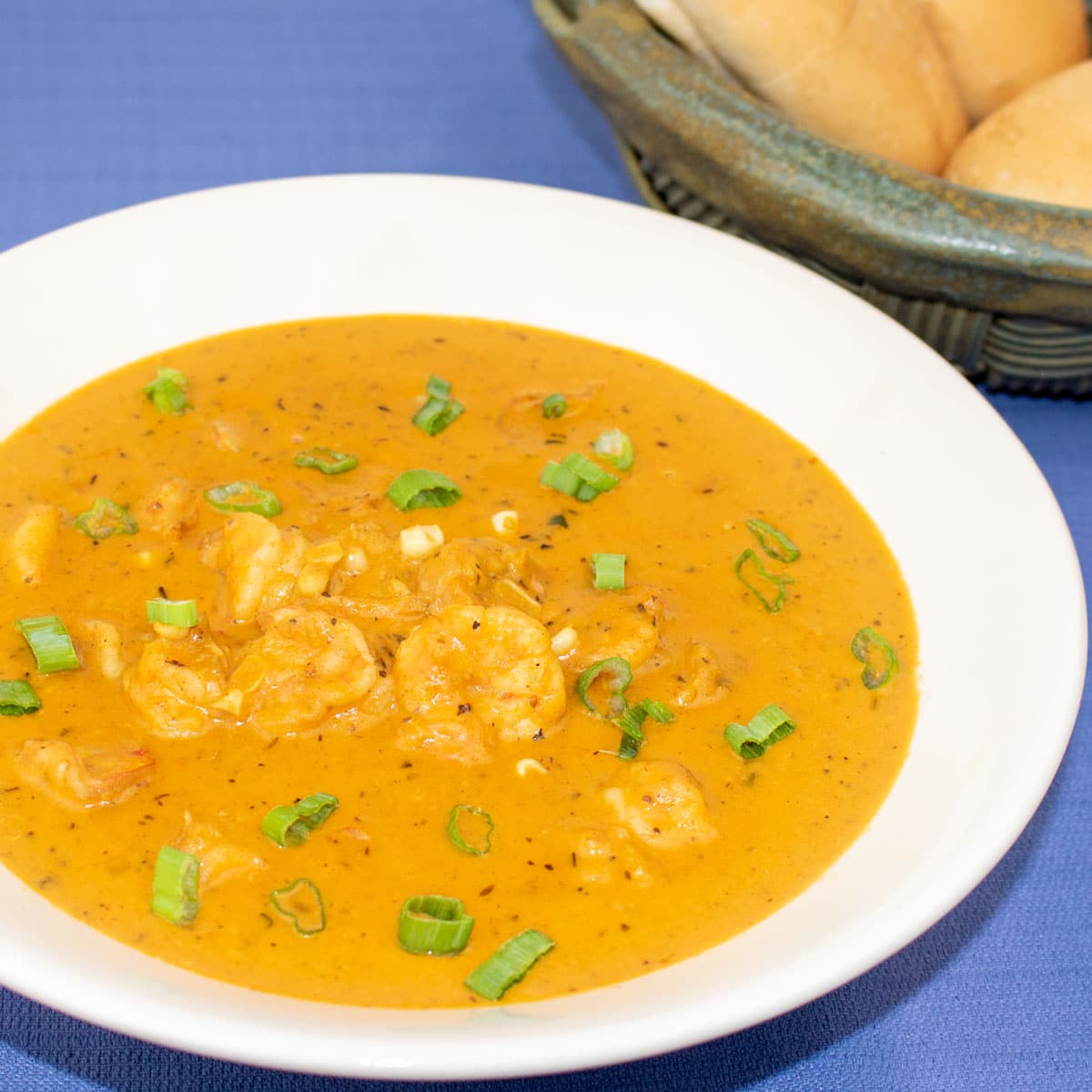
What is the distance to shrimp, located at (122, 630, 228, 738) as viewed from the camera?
110 inches

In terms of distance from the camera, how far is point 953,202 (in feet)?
11.5

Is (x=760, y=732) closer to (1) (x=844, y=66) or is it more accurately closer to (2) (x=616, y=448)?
(2) (x=616, y=448)

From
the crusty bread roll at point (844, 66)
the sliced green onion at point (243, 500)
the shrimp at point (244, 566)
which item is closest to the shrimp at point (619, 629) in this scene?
the shrimp at point (244, 566)

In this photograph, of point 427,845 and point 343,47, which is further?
point 343,47

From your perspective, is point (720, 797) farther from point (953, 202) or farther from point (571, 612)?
point (953, 202)

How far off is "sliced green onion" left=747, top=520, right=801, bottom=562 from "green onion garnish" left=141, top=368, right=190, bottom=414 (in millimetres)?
1473

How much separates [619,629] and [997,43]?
95.1 inches

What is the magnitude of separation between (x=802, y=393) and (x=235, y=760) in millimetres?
1811

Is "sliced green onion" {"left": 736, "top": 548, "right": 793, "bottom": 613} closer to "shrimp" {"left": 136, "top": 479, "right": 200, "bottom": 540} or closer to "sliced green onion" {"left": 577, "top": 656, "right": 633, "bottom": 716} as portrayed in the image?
"sliced green onion" {"left": 577, "top": 656, "right": 633, "bottom": 716}

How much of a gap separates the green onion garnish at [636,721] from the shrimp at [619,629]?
121 millimetres

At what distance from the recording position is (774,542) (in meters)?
3.34

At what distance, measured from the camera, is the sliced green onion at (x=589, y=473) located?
11.3ft

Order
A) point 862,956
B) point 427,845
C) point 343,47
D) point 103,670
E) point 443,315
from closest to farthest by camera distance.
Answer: point 862,956, point 427,845, point 103,670, point 443,315, point 343,47

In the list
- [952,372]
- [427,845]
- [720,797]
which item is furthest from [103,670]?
[952,372]
